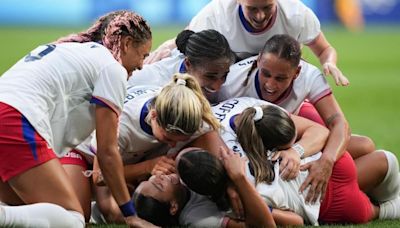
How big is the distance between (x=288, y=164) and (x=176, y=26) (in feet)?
62.8

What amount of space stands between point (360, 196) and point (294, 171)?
1.81 ft

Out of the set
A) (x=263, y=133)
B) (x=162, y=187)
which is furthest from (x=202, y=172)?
(x=263, y=133)

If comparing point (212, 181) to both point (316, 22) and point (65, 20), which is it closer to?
point (316, 22)

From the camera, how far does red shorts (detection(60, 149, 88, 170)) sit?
20.9 ft

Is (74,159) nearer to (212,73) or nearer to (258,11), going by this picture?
(212,73)

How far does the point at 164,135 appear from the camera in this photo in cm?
556

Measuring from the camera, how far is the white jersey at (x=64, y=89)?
528cm

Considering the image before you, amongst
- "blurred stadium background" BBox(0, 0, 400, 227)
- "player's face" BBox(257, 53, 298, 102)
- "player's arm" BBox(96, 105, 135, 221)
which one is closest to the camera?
"player's arm" BBox(96, 105, 135, 221)

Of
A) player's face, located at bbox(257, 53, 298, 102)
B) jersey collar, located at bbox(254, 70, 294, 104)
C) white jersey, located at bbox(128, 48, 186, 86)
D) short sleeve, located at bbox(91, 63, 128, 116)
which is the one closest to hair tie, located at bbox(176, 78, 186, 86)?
short sleeve, located at bbox(91, 63, 128, 116)

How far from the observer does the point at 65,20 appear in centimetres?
2542

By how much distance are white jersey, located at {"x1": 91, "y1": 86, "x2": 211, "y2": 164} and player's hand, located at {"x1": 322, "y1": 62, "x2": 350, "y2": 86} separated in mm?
1194

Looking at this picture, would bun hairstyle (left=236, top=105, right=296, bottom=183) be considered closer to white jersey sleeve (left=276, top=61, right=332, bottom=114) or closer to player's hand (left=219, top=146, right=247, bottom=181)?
player's hand (left=219, top=146, right=247, bottom=181)

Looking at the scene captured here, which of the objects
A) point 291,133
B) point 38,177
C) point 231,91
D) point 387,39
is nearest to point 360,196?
point 291,133

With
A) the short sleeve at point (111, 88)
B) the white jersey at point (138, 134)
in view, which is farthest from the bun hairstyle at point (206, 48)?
the short sleeve at point (111, 88)
